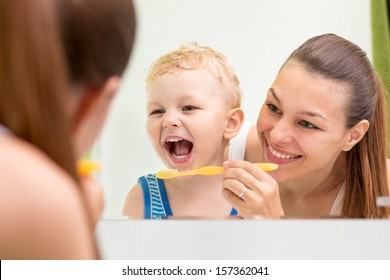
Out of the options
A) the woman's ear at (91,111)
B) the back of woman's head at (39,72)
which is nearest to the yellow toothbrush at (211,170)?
the woman's ear at (91,111)

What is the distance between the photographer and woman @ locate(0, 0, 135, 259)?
57 cm

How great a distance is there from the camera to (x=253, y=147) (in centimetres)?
175

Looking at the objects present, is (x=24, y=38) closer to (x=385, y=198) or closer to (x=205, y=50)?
(x=205, y=50)

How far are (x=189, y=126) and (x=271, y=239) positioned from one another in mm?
409

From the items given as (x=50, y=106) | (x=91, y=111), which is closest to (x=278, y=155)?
(x=91, y=111)

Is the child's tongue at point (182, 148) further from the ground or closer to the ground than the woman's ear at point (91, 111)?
further from the ground

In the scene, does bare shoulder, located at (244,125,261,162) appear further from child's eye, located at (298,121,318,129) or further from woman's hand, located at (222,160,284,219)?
child's eye, located at (298,121,318,129)

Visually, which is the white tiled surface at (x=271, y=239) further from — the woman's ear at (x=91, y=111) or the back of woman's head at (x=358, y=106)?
the woman's ear at (x=91, y=111)

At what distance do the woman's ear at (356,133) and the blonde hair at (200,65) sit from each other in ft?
1.07

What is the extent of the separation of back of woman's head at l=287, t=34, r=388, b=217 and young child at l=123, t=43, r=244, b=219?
0.80 feet

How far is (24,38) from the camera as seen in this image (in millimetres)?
647

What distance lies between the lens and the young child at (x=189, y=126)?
172cm

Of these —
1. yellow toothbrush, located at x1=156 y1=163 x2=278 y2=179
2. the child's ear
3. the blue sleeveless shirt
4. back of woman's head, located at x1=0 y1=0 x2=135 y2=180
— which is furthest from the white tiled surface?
back of woman's head, located at x1=0 y1=0 x2=135 y2=180
